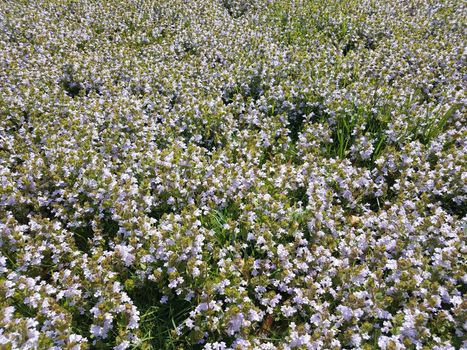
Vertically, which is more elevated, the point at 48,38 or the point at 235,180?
the point at 48,38

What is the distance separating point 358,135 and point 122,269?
3542mm

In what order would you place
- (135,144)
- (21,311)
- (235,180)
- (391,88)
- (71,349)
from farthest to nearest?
(391,88), (135,144), (235,180), (21,311), (71,349)

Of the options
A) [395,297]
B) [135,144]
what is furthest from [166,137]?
[395,297]

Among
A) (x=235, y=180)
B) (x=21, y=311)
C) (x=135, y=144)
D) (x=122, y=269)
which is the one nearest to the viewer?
(x=21, y=311)

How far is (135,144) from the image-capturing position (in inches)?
213

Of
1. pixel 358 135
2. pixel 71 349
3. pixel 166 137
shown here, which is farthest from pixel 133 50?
pixel 71 349

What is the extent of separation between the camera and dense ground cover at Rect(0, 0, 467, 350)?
357 cm

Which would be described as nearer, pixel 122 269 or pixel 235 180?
pixel 122 269

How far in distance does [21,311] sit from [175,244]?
1471mm

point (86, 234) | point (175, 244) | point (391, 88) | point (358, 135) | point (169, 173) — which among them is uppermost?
point (391, 88)

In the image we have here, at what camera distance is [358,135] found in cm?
565

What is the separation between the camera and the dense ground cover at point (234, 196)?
3566mm

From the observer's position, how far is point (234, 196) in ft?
A: 15.5

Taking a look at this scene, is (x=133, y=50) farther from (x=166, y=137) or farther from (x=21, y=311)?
(x=21, y=311)
